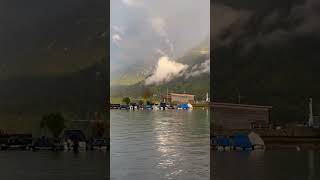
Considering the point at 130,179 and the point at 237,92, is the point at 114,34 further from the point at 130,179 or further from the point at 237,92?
the point at 130,179

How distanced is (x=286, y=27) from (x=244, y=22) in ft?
3.24

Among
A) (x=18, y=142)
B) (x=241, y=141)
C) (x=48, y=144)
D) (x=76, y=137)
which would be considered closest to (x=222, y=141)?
(x=241, y=141)

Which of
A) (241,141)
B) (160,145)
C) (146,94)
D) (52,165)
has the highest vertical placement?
(146,94)

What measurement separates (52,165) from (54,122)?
224cm

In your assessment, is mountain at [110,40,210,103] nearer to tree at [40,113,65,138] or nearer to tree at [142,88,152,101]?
tree at [142,88,152,101]

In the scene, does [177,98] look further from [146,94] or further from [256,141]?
[256,141]

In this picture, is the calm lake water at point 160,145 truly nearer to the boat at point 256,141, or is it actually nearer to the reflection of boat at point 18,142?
the boat at point 256,141

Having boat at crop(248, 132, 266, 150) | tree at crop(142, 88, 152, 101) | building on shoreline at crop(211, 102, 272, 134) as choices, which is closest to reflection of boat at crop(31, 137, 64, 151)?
building on shoreline at crop(211, 102, 272, 134)

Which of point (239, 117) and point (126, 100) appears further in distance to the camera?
point (126, 100)

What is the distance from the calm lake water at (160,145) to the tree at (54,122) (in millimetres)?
1359

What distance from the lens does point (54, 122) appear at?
12203mm

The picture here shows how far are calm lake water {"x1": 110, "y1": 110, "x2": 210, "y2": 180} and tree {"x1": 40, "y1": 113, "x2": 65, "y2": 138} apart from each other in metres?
1.36

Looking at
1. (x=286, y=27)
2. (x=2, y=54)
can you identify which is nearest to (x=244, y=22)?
(x=286, y=27)

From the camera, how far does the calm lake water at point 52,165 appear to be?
8.78m
